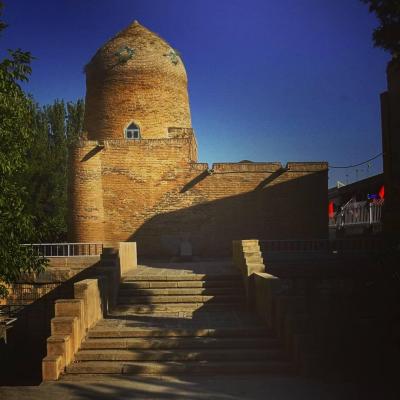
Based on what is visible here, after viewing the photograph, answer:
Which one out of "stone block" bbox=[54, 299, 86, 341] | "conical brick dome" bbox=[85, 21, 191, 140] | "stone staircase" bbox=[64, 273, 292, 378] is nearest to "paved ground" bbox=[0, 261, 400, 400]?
"stone staircase" bbox=[64, 273, 292, 378]

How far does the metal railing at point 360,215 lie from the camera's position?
17608 millimetres

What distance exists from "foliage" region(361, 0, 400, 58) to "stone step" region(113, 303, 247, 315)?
6.03m

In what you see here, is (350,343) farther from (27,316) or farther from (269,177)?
(269,177)

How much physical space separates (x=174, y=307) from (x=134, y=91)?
12.5m

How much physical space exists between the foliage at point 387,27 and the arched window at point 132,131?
1424 cm

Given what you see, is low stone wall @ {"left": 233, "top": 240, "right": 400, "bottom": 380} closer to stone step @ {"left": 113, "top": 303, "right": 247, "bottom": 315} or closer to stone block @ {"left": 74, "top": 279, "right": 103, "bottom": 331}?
stone step @ {"left": 113, "top": 303, "right": 247, "bottom": 315}

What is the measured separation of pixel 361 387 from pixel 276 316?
2.01 metres

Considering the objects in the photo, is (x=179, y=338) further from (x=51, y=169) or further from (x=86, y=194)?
(x=51, y=169)

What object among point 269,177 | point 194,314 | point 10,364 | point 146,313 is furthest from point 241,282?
point 269,177

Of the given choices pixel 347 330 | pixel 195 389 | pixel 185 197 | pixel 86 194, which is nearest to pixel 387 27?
pixel 347 330

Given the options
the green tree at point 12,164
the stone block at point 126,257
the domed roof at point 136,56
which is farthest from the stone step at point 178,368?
the domed roof at point 136,56

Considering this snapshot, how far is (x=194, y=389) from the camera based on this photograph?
6082 mm

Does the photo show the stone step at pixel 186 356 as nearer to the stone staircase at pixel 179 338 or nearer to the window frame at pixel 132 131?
the stone staircase at pixel 179 338

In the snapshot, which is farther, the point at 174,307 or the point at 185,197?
the point at 185,197
